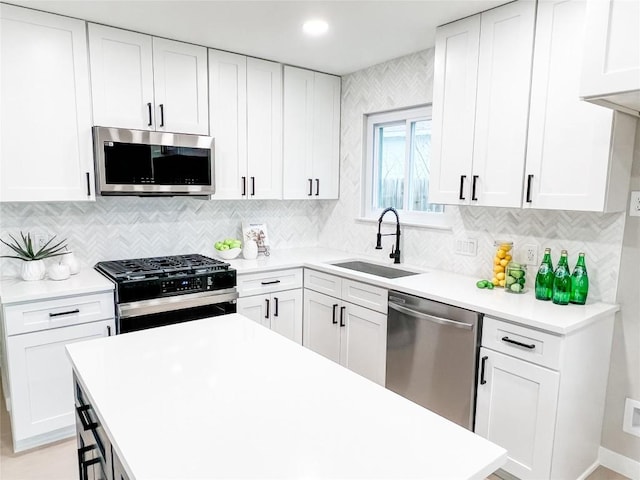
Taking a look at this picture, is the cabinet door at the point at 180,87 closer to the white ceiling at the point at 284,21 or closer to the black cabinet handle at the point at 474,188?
the white ceiling at the point at 284,21

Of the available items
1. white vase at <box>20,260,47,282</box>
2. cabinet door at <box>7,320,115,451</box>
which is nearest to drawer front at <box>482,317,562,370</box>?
cabinet door at <box>7,320,115,451</box>

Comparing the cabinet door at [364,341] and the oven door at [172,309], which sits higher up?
the oven door at [172,309]

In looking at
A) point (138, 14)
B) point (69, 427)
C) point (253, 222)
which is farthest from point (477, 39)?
point (69, 427)

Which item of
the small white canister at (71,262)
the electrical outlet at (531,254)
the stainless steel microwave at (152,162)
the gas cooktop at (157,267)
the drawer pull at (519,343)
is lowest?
the drawer pull at (519,343)

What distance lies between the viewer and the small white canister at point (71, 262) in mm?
2713

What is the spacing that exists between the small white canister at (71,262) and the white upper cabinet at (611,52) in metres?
2.94

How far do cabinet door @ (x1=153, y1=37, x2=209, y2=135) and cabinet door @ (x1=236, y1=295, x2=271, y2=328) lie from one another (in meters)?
1.27

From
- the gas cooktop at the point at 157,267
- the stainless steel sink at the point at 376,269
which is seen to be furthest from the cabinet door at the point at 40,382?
the stainless steel sink at the point at 376,269

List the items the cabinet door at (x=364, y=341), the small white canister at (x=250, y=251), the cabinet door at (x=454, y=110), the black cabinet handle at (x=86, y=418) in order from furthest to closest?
the small white canister at (x=250, y=251)
the cabinet door at (x=364, y=341)
the cabinet door at (x=454, y=110)
the black cabinet handle at (x=86, y=418)

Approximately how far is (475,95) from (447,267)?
119 cm

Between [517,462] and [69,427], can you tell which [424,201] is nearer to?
[517,462]

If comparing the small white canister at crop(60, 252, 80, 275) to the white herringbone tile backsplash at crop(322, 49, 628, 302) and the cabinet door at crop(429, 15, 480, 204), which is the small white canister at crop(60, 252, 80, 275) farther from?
the cabinet door at crop(429, 15, 480, 204)

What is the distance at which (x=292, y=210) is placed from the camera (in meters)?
4.07

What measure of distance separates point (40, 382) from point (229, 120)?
83.0 inches
